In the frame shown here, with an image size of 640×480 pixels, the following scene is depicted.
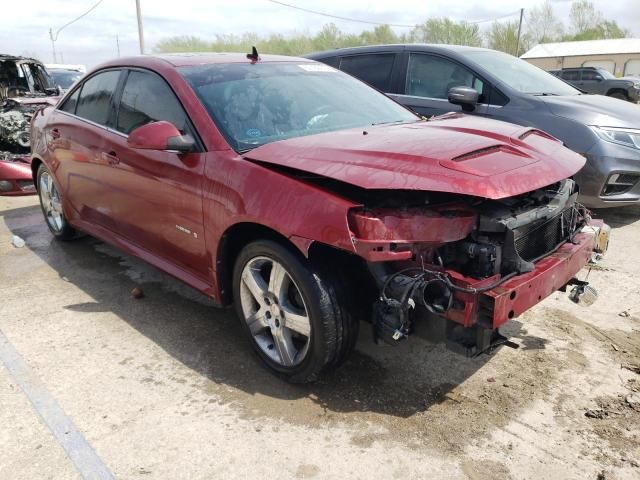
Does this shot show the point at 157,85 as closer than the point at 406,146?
No

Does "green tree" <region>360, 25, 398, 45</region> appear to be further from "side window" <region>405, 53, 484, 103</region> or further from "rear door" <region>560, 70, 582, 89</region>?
"side window" <region>405, 53, 484, 103</region>

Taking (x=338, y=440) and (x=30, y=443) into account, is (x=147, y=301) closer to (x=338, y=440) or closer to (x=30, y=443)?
(x=30, y=443)

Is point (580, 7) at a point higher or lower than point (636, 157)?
higher

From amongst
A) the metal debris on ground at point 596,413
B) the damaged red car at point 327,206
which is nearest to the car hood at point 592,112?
the damaged red car at point 327,206

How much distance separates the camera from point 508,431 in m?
2.54

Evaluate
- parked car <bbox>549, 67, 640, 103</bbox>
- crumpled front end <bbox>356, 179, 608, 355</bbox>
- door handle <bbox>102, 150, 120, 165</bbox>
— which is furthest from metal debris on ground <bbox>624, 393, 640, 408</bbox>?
parked car <bbox>549, 67, 640, 103</bbox>

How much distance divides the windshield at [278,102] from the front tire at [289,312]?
0.68m

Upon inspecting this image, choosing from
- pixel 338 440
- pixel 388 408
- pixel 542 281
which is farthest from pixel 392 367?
pixel 542 281

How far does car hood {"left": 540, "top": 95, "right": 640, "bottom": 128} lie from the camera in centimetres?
521

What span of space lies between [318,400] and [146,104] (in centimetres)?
224

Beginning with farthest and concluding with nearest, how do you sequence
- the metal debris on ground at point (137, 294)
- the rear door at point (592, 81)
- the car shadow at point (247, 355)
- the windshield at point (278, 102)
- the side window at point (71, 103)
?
the rear door at point (592, 81)
the side window at point (71, 103)
the metal debris on ground at point (137, 294)
the windshield at point (278, 102)
the car shadow at point (247, 355)

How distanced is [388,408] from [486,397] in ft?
1.69

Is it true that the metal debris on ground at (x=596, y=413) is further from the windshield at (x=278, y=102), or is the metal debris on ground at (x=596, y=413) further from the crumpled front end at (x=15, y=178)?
the crumpled front end at (x=15, y=178)

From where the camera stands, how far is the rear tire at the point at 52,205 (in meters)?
5.21
